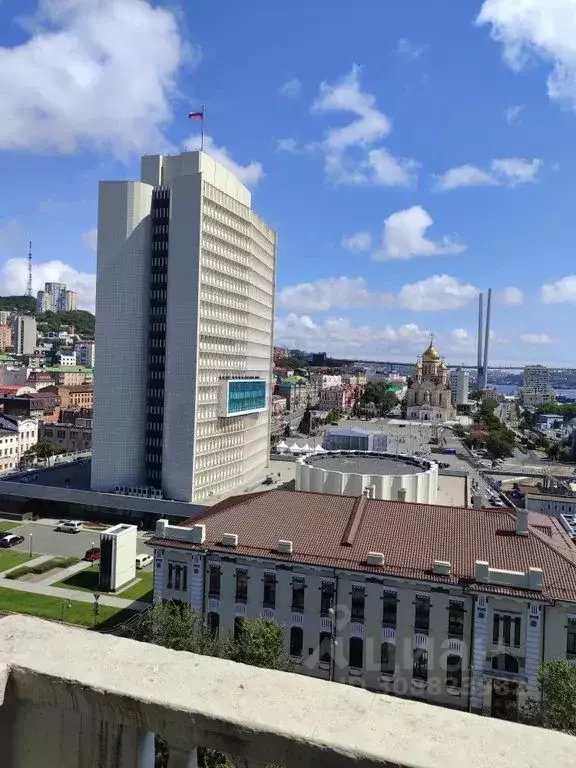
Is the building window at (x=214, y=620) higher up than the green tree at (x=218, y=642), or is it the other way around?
the green tree at (x=218, y=642)

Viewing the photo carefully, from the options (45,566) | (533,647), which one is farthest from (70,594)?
(533,647)

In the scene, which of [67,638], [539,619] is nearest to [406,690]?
[539,619]

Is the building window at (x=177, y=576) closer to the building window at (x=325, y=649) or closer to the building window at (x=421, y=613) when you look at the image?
the building window at (x=325, y=649)

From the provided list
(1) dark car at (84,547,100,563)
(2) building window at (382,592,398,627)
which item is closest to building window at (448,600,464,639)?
(2) building window at (382,592,398,627)

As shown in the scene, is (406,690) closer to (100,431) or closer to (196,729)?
(196,729)

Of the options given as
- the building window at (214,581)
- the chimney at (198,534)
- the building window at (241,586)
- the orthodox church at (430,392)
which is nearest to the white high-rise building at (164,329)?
the chimney at (198,534)
